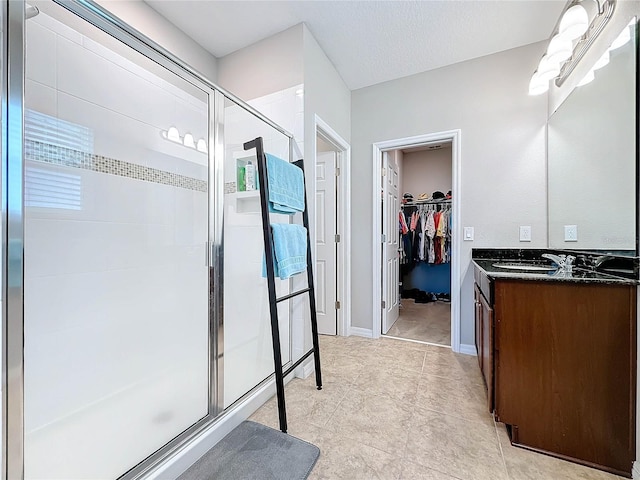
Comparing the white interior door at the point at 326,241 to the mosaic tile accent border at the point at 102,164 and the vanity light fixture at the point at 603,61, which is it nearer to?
the mosaic tile accent border at the point at 102,164

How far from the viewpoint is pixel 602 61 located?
1.51 metres

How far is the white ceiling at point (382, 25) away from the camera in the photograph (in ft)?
6.20

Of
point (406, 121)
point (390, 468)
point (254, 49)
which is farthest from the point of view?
point (406, 121)

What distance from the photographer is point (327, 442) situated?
1.39 metres

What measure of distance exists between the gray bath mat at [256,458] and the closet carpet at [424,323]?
1.80 m

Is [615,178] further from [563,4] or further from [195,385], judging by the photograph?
[195,385]

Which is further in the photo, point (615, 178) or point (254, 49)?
point (254, 49)

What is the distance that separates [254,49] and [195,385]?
8.22ft

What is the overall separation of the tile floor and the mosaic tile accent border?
146cm

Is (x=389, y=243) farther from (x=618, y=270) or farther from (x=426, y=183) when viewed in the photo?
(x=426, y=183)

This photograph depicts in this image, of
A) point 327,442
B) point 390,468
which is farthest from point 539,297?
point 327,442

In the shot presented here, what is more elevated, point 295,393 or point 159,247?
point 159,247

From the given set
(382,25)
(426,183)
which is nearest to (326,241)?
(382,25)

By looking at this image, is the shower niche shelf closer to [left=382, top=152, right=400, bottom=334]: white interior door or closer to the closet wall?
[left=382, top=152, right=400, bottom=334]: white interior door
